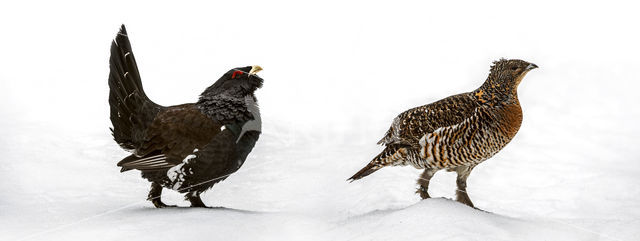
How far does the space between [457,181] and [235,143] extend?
2086 millimetres

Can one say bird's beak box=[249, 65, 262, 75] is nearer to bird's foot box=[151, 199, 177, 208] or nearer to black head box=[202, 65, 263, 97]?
black head box=[202, 65, 263, 97]

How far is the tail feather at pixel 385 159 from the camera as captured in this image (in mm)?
5645

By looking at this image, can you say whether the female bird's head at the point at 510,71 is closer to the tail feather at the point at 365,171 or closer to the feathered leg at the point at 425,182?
the feathered leg at the point at 425,182

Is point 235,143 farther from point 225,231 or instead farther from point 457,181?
point 457,181

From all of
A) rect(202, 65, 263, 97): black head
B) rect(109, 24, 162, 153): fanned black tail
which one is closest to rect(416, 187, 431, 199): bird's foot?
rect(202, 65, 263, 97): black head

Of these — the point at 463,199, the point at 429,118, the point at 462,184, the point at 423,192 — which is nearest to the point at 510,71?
the point at 429,118

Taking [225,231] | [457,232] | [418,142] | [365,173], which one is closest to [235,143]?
[225,231]

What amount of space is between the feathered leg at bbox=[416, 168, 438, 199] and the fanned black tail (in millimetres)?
2501

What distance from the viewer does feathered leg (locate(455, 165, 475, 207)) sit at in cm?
575

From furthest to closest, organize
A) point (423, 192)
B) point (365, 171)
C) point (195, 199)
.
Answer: point (423, 192)
point (365, 171)
point (195, 199)

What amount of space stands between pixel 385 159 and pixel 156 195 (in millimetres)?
2093

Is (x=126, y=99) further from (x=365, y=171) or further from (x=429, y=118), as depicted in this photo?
(x=429, y=118)

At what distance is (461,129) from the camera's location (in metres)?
5.40

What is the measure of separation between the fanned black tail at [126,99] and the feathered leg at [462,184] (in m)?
2.83
